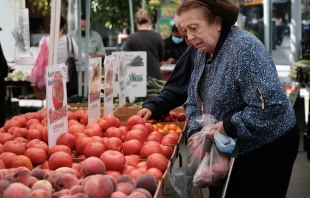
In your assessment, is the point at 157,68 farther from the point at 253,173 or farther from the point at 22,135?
the point at 253,173

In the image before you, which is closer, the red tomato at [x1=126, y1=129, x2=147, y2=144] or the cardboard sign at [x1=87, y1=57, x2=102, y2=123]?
the red tomato at [x1=126, y1=129, x2=147, y2=144]

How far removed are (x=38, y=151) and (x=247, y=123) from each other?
1.15m

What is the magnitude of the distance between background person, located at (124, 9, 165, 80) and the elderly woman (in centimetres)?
535

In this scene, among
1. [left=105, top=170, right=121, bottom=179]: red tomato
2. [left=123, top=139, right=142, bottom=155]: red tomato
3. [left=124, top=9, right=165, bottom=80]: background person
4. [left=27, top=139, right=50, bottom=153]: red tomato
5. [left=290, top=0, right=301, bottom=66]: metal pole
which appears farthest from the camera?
[left=290, top=0, right=301, bottom=66]: metal pole

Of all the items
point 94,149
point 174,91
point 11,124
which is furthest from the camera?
point 174,91

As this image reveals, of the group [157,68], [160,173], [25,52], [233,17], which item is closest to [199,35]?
[233,17]

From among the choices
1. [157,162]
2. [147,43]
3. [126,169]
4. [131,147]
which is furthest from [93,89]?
[147,43]

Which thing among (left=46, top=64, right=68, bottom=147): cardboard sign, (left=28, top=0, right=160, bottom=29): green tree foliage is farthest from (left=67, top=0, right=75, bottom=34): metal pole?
(left=46, top=64, right=68, bottom=147): cardboard sign

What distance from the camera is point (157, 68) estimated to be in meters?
8.90

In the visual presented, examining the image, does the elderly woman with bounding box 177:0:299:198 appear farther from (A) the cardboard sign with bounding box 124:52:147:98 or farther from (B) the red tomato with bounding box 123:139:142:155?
(A) the cardboard sign with bounding box 124:52:147:98

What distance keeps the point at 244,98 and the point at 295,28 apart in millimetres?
12813

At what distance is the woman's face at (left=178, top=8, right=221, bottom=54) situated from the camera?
3273 mm

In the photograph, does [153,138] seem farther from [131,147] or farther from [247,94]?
[247,94]

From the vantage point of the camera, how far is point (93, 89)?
14.6 feet
